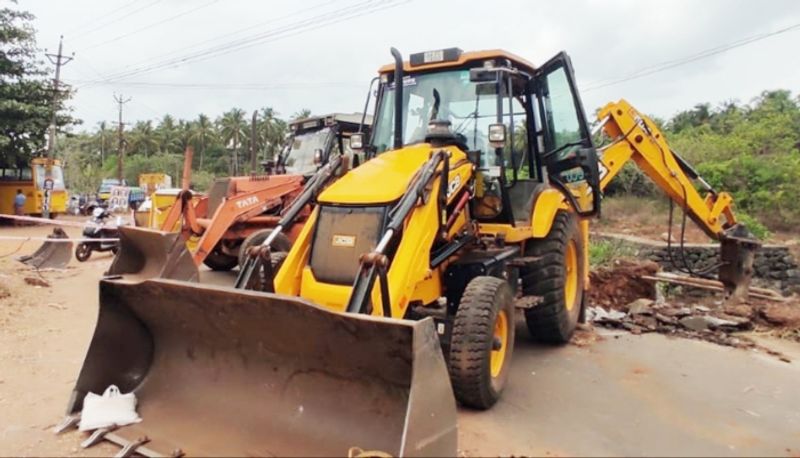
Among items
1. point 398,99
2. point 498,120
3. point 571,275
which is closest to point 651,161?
point 571,275

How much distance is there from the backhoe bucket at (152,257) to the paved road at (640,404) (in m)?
3.30

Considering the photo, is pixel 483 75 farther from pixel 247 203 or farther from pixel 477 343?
pixel 247 203

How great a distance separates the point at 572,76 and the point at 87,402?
495cm

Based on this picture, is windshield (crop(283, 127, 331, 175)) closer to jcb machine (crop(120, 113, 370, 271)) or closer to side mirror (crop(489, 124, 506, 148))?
jcb machine (crop(120, 113, 370, 271))

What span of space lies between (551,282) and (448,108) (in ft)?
6.10

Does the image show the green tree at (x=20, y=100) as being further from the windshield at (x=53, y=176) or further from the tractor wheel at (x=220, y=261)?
the tractor wheel at (x=220, y=261)

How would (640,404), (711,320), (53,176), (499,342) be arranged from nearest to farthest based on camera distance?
1. (499,342)
2. (640,404)
3. (711,320)
4. (53,176)

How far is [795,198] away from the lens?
706 inches

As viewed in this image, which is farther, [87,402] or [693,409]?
[693,409]

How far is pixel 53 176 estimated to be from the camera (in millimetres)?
22625

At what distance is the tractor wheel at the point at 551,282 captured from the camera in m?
5.84

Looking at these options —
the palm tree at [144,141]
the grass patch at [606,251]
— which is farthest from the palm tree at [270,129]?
the grass patch at [606,251]

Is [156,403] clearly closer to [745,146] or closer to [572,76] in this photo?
[572,76]

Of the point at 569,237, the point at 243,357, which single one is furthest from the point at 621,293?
the point at 243,357
